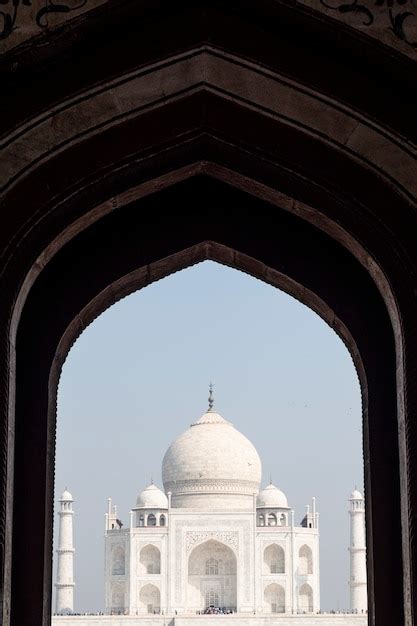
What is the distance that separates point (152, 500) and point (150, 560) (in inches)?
132

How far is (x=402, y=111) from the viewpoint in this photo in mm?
4793

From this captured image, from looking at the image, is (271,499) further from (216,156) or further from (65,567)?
(216,156)

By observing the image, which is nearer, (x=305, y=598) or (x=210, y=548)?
(x=210, y=548)

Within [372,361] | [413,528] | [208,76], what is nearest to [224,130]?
[208,76]

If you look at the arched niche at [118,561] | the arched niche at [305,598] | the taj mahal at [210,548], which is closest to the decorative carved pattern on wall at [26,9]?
the taj mahal at [210,548]

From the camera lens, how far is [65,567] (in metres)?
54.5

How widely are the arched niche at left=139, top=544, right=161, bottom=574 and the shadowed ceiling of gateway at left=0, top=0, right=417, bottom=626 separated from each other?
150 feet

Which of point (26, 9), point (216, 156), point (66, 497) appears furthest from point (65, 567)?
point (26, 9)

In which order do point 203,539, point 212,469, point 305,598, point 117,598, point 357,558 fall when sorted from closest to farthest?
point 203,539, point 212,469, point 117,598, point 305,598, point 357,558

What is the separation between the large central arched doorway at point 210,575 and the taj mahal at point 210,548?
0.04 metres

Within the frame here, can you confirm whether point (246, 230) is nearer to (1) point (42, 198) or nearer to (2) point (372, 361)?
(2) point (372, 361)

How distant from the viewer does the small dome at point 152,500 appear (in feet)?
175

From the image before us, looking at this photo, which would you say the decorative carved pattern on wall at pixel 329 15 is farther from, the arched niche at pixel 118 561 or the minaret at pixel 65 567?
the minaret at pixel 65 567

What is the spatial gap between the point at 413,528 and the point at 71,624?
125ft
